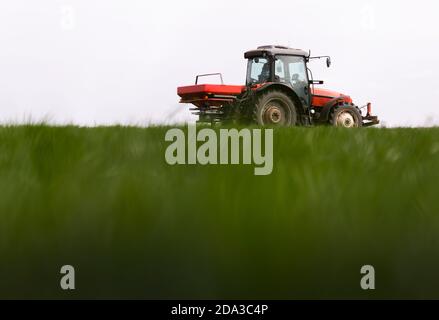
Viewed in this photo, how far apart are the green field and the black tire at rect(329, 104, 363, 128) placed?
11.8m

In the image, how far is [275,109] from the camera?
543 inches

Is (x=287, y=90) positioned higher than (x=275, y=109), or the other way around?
(x=287, y=90)

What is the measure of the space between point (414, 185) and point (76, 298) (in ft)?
5.39

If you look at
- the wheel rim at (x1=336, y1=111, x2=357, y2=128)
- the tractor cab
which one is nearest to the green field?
the tractor cab

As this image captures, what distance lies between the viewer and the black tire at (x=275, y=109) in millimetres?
13453

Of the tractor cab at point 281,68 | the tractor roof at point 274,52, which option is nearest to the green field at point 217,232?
the tractor cab at point 281,68

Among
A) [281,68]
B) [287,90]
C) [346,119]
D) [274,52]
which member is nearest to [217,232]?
[287,90]

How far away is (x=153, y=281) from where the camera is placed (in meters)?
2.51

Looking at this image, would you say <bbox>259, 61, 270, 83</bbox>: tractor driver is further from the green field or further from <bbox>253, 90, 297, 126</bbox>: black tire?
the green field

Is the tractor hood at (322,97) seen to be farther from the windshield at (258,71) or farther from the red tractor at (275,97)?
the windshield at (258,71)

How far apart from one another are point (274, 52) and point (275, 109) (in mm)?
1424

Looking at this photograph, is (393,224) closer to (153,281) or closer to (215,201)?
(215,201)

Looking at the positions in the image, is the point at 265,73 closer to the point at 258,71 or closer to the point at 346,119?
the point at 258,71

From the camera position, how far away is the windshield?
47.1ft
